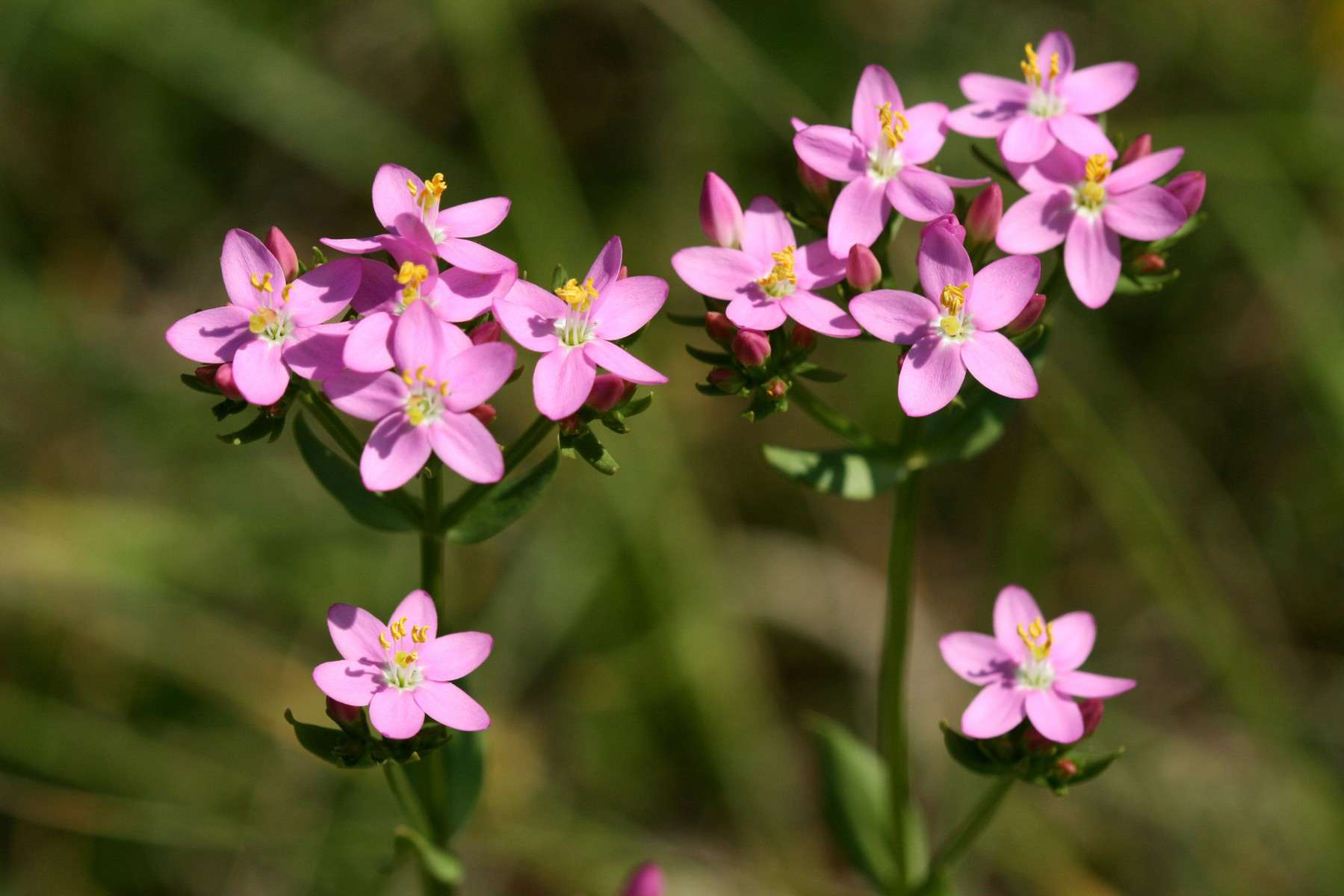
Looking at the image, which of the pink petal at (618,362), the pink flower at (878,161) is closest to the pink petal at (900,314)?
the pink flower at (878,161)

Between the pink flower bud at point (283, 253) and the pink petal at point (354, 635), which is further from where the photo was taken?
the pink flower bud at point (283, 253)

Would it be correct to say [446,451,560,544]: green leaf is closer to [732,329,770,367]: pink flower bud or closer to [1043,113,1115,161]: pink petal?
[732,329,770,367]: pink flower bud

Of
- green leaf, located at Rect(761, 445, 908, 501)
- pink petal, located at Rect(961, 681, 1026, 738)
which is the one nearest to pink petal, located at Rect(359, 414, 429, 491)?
green leaf, located at Rect(761, 445, 908, 501)

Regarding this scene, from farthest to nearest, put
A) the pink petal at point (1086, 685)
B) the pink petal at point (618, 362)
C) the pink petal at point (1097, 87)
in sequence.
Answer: the pink petal at point (1097, 87) → the pink petal at point (1086, 685) → the pink petal at point (618, 362)

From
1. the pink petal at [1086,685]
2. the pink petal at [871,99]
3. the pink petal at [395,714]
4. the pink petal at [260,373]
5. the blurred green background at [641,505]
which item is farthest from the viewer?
the blurred green background at [641,505]

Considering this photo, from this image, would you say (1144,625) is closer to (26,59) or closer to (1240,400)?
(1240,400)

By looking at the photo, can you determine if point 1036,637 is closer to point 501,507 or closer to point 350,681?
point 501,507

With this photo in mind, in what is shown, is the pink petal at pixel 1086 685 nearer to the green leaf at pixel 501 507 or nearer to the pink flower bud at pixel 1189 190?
the pink flower bud at pixel 1189 190
